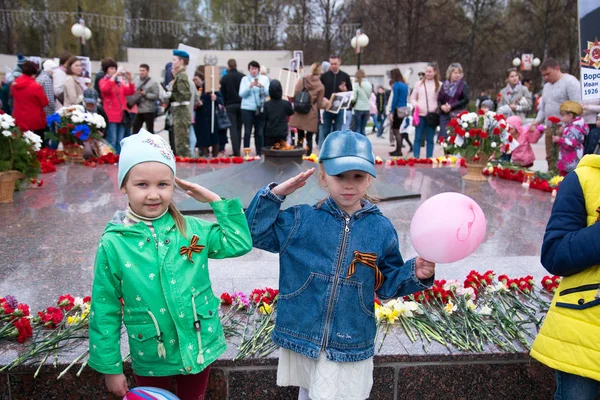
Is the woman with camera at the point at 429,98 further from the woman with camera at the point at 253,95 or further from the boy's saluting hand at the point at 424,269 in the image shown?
the boy's saluting hand at the point at 424,269

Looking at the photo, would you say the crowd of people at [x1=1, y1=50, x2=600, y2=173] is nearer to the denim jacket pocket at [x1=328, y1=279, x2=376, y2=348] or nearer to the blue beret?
the blue beret

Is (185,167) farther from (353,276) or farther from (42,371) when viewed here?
(353,276)

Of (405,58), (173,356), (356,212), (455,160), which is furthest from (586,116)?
(405,58)

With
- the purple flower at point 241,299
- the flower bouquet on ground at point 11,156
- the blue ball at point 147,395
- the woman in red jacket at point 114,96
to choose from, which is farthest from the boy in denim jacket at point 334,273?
the woman in red jacket at point 114,96

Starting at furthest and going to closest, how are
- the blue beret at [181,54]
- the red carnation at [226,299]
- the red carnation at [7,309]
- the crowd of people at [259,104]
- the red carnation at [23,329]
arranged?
1. the blue beret at [181,54]
2. the crowd of people at [259,104]
3. the red carnation at [226,299]
4. the red carnation at [7,309]
5. the red carnation at [23,329]

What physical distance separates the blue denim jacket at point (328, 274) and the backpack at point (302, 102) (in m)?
8.12

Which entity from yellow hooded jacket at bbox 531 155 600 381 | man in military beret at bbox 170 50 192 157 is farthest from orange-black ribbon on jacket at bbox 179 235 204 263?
man in military beret at bbox 170 50 192 157

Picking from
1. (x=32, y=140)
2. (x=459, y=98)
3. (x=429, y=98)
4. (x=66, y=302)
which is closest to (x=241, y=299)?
(x=66, y=302)

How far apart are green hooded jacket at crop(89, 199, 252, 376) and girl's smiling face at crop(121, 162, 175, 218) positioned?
57mm

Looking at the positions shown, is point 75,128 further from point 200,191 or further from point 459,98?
point 200,191

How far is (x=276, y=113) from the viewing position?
9250 mm

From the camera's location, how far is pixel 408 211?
5.81 metres

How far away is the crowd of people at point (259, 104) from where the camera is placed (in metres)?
8.82

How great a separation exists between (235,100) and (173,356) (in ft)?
32.2
